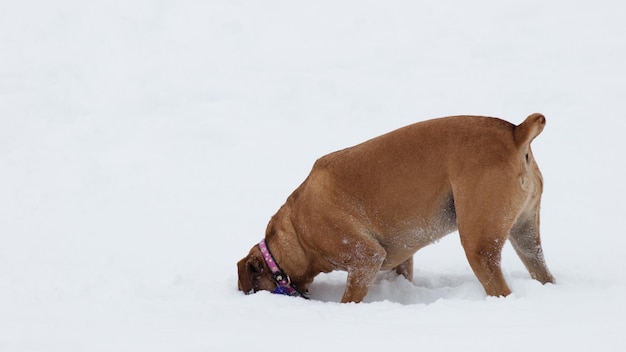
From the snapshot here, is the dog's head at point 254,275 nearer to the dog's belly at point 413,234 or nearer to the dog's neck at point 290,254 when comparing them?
the dog's neck at point 290,254

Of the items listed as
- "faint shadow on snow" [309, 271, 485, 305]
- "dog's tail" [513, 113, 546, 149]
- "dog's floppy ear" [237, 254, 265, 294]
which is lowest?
"faint shadow on snow" [309, 271, 485, 305]

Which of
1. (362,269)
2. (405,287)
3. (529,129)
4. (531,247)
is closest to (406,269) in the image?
(405,287)

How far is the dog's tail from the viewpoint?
4215 mm

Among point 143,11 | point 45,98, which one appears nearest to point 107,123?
point 45,98

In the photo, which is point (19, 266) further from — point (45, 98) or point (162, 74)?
point (162, 74)

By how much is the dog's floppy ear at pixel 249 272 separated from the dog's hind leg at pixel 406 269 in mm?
1035

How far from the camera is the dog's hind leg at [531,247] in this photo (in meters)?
4.71

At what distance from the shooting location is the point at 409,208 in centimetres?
471

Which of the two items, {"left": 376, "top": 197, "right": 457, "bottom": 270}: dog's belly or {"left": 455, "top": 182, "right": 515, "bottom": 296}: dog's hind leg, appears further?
{"left": 376, "top": 197, "right": 457, "bottom": 270}: dog's belly

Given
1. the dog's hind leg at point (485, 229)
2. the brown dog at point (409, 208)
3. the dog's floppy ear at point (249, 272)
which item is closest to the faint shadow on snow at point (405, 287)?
the brown dog at point (409, 208)

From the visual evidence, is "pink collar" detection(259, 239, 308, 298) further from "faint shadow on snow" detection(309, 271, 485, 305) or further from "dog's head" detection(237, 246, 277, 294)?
"faint shadow on snow" detection(309, 271, 485, 305)

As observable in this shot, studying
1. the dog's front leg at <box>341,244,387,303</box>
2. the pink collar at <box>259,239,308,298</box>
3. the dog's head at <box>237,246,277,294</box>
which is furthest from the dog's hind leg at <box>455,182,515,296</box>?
the dog's head at <box>237,246,277,294</box>

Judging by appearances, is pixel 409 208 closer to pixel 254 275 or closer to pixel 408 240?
pixel 408 240

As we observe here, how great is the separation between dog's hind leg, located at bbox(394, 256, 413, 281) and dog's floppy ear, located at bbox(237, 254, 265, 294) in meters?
1.03
